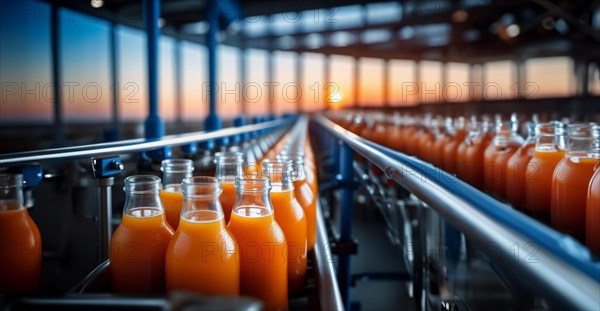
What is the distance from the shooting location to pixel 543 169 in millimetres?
938

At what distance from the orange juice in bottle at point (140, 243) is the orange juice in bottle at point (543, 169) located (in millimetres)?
743

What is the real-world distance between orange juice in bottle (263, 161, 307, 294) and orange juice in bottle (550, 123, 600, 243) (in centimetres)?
47

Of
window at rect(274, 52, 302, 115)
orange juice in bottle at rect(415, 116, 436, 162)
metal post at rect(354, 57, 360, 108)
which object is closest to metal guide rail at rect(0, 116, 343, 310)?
orange juice in bottle at rect(415, 116, 436, 162)

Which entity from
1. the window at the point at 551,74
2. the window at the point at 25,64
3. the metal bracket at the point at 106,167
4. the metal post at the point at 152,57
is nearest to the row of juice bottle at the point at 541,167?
the metal bracket at the point at 106,167

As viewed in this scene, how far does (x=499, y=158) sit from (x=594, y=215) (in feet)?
1.66

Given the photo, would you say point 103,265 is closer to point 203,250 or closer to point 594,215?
point 203,250

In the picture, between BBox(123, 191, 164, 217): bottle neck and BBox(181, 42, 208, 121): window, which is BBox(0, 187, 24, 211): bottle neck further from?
BBox(181, 42, 208, 121): window

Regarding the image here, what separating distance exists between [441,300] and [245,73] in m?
9.12

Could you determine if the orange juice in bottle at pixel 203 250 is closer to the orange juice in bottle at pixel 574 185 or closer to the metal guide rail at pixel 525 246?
the metal guide rail at pixel 525 246

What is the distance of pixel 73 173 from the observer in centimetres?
263

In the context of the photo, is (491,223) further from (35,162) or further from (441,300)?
(441,300)

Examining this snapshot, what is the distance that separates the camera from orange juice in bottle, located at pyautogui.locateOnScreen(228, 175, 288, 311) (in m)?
0.63

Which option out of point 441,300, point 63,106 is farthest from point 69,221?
point 63,106

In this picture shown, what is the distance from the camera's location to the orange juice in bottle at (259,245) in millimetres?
635
